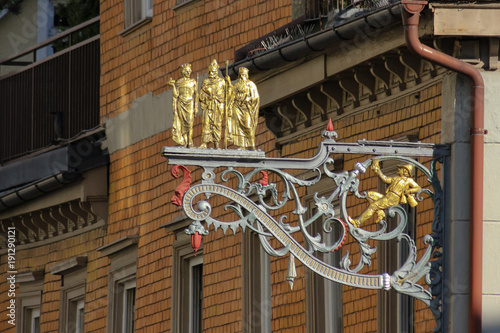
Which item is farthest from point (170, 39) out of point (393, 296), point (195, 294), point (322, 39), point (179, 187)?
point (179, 187)

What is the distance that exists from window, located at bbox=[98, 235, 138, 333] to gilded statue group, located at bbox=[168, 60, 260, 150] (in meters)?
10.1

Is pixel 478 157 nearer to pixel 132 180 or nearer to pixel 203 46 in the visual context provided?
pixel 203 46

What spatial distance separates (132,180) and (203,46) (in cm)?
279

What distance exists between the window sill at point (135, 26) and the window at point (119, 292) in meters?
2.79

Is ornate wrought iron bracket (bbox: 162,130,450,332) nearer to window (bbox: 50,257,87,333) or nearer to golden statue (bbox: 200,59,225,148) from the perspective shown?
golden statue (bbox: 200,59,225,148)

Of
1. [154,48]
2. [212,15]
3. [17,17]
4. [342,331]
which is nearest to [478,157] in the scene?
[342,331]

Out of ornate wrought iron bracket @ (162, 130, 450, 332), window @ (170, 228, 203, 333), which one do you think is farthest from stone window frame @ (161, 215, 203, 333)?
ornate wrought iron bracket @ (162, 130, 450, 332)

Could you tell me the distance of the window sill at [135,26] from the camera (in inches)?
Result: 953

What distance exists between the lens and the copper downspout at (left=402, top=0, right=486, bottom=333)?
1466cm

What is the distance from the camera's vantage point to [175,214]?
74.8 feet

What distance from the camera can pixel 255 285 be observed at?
67.2 feet

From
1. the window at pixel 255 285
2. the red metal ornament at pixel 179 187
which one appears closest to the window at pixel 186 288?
the window at pixel 255 285

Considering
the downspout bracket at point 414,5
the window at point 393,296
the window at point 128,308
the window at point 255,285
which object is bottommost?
the window at point 393,296

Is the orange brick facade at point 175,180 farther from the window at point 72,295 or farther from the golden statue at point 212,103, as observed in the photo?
the golden statue at point 212,103
